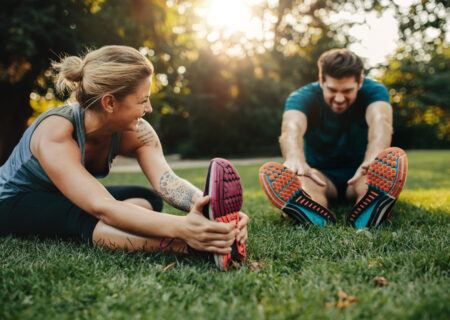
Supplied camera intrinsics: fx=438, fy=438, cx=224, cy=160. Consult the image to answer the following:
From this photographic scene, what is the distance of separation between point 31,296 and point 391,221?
2448 millimetres

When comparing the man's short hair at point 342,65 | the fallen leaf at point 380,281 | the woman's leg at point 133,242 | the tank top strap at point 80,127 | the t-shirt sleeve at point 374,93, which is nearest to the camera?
the fallen leaf at point 380,281

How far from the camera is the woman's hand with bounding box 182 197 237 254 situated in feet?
6.73

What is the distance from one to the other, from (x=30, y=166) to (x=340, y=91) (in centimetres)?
252

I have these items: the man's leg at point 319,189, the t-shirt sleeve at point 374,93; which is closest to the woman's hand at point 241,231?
the man's leg at point 319,189

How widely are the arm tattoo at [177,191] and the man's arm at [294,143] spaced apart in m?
0.86

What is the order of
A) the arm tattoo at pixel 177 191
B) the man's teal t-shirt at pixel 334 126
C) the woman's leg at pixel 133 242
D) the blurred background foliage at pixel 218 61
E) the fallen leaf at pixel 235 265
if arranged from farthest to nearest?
1. the blurred background foliage at pixel 218 61
2. the man's teal t-shirt at pixel 334 126
3. the arm tattoo at pixel 177 191
4. the woman's leg at pixel 133 242
5. the fallen leaf at pixel 235 265

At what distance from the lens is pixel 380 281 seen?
1836 millimetres

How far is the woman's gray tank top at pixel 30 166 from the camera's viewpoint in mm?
2508

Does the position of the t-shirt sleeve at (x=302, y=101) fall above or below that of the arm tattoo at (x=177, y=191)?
above

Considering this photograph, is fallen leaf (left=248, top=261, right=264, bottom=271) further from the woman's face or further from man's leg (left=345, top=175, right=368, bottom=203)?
man's leg (left=345, top=175, right=368, bottom=203)

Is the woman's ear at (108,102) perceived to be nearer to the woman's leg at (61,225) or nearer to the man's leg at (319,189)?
the woman's leg at (61,225)

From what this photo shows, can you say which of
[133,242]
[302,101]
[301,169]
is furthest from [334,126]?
[133,242]

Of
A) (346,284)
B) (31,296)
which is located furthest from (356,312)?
(31,296)

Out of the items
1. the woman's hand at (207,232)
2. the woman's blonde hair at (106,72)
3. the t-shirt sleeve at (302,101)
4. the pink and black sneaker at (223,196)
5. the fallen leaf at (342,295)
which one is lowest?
the fallen leaf at (342,295)
